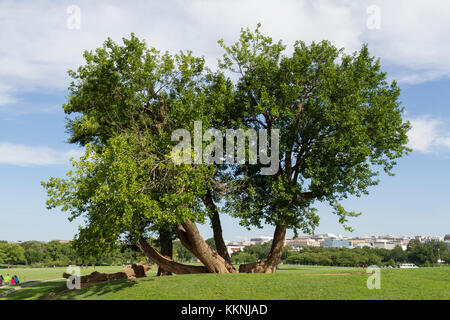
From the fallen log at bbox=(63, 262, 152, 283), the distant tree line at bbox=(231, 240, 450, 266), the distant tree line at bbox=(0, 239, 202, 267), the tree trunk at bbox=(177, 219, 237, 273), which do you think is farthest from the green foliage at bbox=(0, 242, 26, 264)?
the tree trunk at bbox=(177, 219, 237, 273)

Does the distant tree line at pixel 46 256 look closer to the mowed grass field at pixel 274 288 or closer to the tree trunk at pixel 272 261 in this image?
the tree trunk at pixel 272 261

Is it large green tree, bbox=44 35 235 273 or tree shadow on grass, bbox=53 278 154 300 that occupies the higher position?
large green tree, bbox=44 35 235 273

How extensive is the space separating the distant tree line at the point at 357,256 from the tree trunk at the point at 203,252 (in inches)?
3087

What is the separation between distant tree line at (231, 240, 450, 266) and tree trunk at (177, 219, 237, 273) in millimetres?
78398

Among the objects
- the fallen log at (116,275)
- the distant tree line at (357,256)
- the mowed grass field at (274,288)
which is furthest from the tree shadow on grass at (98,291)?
the distant tree line at (357,256)

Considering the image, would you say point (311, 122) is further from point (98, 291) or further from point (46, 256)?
point (46, 256)

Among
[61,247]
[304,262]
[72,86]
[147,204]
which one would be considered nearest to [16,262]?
[61,247]

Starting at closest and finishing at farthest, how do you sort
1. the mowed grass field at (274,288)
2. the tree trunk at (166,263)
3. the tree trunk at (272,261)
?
the mowed grass field at (274,288)
the tree trunk at (166,263)
the tree trunk at (272,261)

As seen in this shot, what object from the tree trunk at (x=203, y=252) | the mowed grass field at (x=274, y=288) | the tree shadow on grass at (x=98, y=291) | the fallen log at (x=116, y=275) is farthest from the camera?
the fallen log at (x=116, y=275)

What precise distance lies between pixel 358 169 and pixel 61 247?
133166 mm

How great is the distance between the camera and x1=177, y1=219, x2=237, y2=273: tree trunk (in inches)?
1011

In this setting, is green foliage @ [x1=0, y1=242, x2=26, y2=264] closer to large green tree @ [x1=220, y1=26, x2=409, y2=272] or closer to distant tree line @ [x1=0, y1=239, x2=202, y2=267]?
distant tree line @ [x1=0, y1=239, x2=202, y2=267]

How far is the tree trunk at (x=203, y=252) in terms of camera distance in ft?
84.3

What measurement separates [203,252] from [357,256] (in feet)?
271
